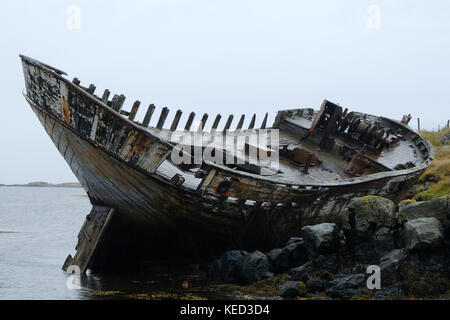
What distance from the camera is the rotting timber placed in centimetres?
1152

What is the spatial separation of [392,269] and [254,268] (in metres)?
2.86

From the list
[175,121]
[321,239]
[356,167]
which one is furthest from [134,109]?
[356,167]

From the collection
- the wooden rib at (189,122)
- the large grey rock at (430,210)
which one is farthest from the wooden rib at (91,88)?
the large grey rock at (430,210)

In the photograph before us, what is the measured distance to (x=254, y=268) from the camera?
1140cm

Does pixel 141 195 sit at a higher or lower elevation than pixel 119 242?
higher

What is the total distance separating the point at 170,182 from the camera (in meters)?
11.7

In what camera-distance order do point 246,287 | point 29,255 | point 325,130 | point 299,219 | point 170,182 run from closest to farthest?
point 246,287 → point 170,182 → point 299,219 → point 29,255 → point 325,130

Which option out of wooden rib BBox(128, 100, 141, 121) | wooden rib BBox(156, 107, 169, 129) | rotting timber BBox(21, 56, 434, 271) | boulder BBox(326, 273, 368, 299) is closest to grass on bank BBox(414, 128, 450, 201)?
rotting timber BBox(21, 56, 434, 271)

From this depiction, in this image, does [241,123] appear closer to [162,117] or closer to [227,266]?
[162,117]

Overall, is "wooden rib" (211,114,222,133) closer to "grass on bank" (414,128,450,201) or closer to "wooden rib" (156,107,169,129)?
"wooden rib" (156,107,169,129)
